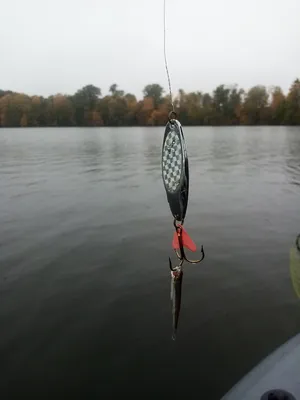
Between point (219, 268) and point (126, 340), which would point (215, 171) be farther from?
point (126, 340)

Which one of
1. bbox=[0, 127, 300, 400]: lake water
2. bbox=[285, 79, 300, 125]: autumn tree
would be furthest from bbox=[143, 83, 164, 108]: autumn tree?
bbox=[0, 127, 300, 400]: lake water

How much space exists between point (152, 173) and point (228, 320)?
51.6ft

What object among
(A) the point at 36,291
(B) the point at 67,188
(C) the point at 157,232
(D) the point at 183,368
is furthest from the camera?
(B) the point at 67,188

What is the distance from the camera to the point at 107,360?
192 inches

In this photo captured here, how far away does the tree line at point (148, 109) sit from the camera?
10906 cm

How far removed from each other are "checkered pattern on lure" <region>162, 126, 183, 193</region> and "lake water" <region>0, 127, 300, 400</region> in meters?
3.09

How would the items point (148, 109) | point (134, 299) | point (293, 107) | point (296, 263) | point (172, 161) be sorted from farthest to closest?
point (148, 109) → point (293, 107) → point (134, 299) → point (296, 263) → point (172, 161)

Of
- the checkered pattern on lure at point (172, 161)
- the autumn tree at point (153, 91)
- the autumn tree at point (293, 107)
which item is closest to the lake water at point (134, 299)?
the checkered pattern on lure at point (172, 161)

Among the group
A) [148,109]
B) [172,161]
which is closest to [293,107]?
[148,109]

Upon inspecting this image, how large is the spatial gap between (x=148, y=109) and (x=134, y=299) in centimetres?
Answer: 10808

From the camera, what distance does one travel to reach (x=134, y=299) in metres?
6.39

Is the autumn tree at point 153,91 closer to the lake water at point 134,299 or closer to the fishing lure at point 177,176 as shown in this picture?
the lake water at point 134,299

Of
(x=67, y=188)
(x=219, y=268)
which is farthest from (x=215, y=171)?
(x=219, y=268)

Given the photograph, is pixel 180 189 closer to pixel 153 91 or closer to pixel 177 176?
pixel 177 176
